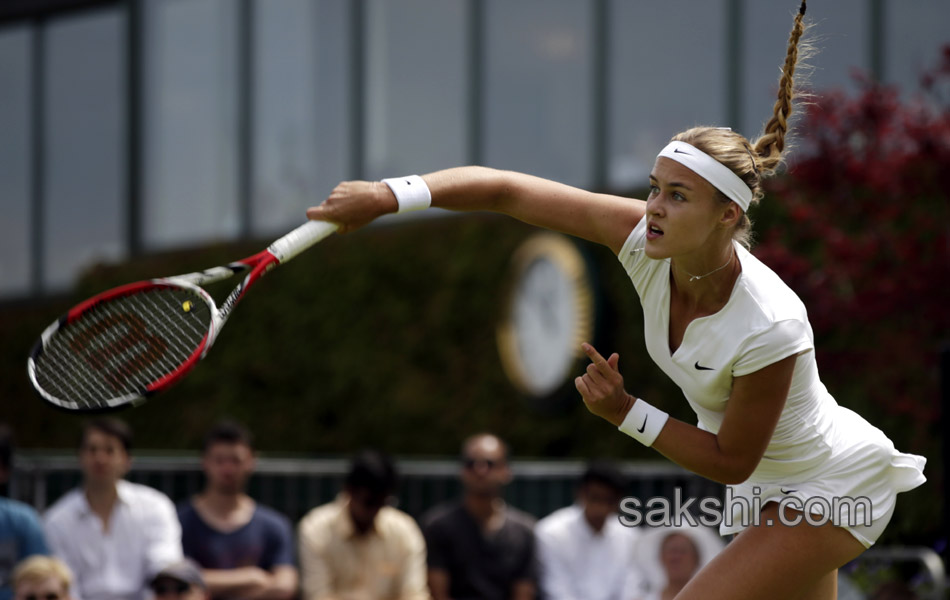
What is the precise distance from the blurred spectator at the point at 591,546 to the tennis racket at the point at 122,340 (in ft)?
12.7

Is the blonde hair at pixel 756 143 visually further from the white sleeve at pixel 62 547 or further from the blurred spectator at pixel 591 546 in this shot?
the white sleeve at pixel 62 547

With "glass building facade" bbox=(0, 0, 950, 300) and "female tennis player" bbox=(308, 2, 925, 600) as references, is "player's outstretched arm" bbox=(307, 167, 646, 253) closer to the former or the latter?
"female tennis player" bbox=(308, 2, 925, 600)

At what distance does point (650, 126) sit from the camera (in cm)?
1120

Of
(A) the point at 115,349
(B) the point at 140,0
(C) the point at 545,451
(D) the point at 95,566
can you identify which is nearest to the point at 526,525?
(D) the point at 95,566

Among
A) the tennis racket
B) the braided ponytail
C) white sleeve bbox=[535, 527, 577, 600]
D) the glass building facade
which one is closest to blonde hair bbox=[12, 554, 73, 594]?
the tennis racket

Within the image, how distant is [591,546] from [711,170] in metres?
4.48

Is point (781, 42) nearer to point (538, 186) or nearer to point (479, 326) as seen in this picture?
point (479, 326)

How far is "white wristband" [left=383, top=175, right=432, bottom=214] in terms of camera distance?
3.96 meters

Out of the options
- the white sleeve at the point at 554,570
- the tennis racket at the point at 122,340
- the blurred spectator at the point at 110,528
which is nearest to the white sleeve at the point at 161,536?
the blurred spectator at the point at 110,528

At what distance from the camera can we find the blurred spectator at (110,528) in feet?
24.2

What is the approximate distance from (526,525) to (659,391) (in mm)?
2469

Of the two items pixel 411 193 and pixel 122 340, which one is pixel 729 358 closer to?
pixel 411 193

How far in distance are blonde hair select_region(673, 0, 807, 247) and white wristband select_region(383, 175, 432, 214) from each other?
29.4 inches

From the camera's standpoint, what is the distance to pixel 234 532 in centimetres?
767
